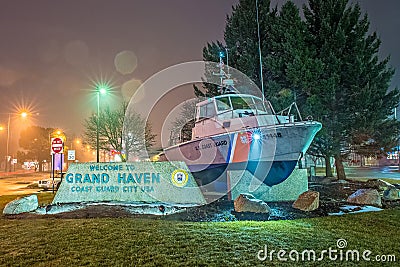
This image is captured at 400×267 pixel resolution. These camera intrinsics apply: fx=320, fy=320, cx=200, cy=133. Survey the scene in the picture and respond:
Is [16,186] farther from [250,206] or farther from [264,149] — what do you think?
[250,206]

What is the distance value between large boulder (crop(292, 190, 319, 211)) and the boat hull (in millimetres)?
2028

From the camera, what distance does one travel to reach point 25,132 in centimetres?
6469

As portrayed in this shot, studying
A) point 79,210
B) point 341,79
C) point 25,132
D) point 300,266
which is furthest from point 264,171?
point 25,132

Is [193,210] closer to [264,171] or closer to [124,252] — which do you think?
[264,171]

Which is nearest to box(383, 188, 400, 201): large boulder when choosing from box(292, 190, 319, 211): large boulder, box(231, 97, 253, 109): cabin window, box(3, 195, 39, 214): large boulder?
box(292, 190, 319, 211): large boulder

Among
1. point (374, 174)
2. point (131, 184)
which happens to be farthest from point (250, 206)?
point (374, 174)

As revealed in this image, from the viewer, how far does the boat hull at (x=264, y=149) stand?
1153 cm

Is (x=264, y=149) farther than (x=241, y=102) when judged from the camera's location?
No

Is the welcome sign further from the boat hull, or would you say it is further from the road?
the road

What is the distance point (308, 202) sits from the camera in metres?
9.71

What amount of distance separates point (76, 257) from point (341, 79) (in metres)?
18.0

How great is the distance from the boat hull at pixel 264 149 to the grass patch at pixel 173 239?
12.6 ft

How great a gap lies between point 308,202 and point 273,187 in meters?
2.23

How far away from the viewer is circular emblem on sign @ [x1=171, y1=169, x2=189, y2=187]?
1096 cm
